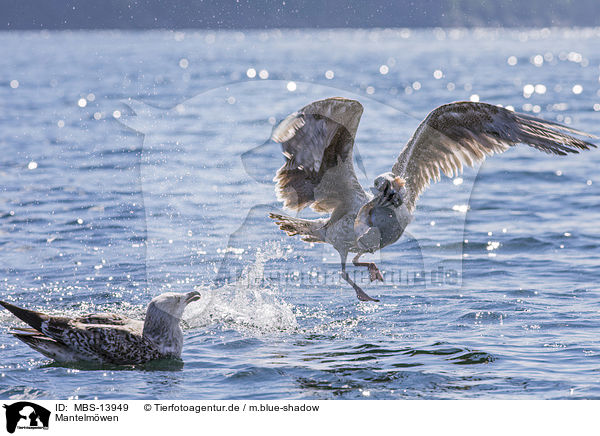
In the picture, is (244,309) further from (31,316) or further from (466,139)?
(466,139)

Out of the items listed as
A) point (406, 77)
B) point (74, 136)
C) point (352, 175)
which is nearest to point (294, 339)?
point (352, 175)

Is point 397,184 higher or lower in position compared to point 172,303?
higher

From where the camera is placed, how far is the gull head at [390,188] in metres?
8.84

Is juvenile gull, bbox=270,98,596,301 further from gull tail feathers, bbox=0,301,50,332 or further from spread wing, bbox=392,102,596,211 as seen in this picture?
gull tail feathers, bbox=0,301,50,332

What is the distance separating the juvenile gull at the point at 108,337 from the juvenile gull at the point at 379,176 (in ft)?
6.40

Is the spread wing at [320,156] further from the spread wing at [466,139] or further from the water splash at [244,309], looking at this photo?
the water splash at [244,309]

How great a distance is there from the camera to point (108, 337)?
8.69 meters

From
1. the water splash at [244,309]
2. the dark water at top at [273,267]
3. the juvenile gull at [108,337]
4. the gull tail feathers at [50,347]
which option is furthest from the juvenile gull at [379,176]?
the gull tail feathers at [50,347]

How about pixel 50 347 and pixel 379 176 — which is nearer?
pixel 50 347
